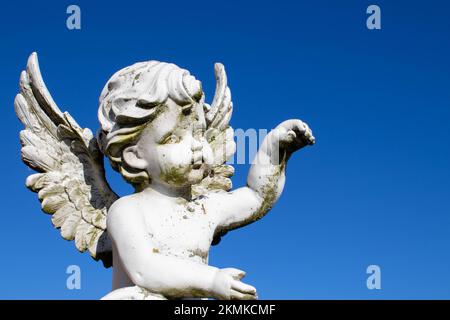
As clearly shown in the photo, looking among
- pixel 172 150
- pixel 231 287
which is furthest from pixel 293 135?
pixel 231 287

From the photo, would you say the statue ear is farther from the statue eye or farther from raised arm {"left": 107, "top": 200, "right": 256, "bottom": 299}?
raised arm {"left": 107, "top": 200, "right": 256, "bottom": 299}

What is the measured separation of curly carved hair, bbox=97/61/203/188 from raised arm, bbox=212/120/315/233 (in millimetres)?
468

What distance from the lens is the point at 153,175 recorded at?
14.3ft

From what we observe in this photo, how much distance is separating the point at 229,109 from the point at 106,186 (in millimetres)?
868

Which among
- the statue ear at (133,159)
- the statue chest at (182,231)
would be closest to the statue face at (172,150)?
the statue ear at (133,159)

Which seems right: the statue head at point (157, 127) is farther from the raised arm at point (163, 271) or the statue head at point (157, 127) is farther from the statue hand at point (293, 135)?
the statue hand at point (293, 135)

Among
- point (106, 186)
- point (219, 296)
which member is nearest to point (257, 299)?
point (219, 296)

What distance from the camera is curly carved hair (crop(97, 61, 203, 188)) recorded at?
427 cm

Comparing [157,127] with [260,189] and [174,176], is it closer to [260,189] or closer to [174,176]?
[174,176]

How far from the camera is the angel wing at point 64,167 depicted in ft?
15.4

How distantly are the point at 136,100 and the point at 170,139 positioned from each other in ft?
0.88

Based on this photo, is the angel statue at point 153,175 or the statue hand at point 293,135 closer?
the angel statue at point 153,175

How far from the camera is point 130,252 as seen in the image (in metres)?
4.13

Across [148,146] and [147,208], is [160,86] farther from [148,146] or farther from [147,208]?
[147,208]
